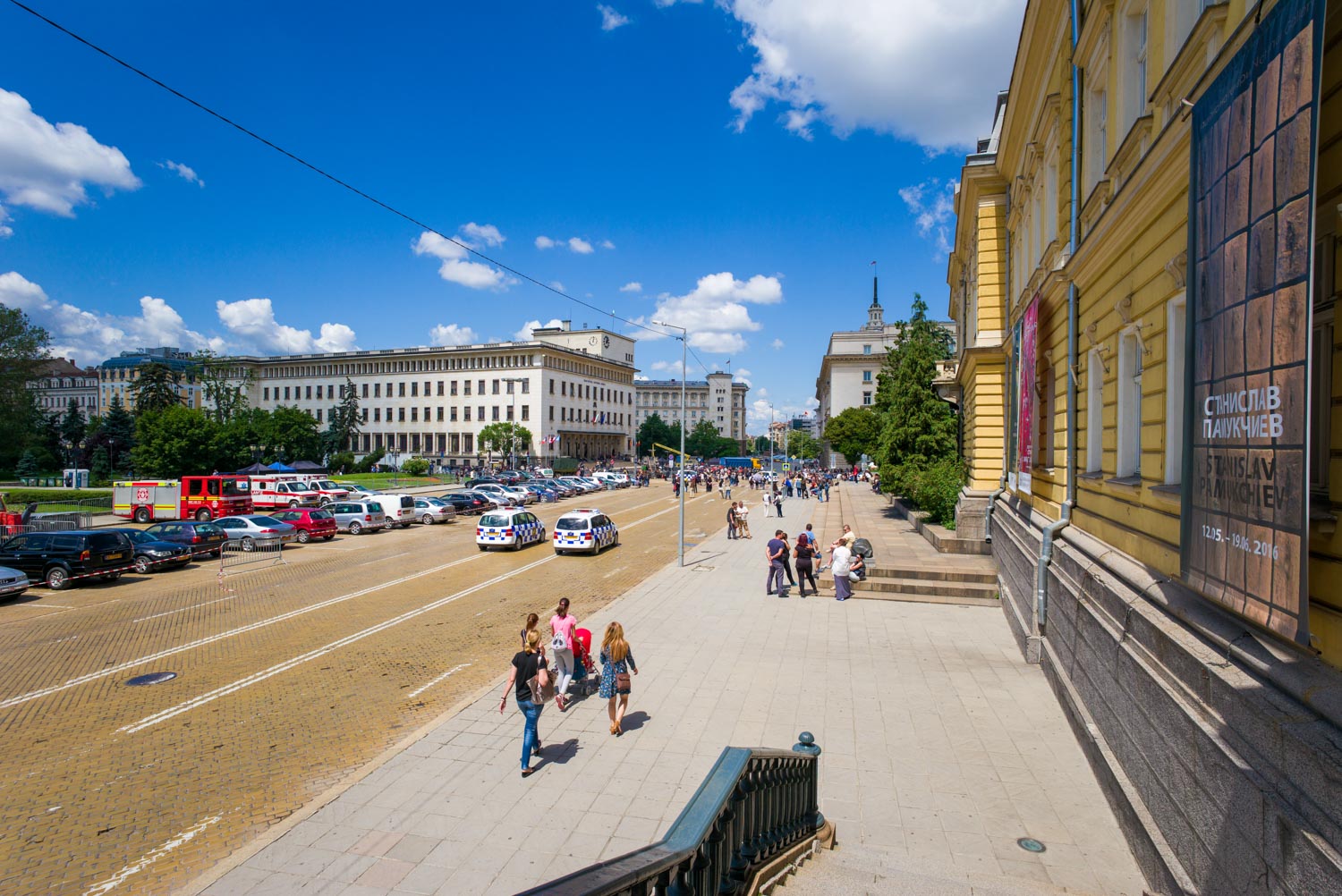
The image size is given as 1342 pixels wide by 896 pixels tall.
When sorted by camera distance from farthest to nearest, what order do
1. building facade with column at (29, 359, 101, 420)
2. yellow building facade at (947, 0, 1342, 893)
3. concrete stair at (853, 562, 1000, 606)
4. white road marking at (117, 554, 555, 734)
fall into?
building facade with column at (29, 359, 101, 420) < concrete stair at (853, 562, 1000, 606) < white road marking at (117, 554, 555, 734) < yellow building facade at (947, 0, 1342, 893)

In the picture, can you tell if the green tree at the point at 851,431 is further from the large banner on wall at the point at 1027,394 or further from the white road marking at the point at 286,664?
the white road marking at the point at 286,664

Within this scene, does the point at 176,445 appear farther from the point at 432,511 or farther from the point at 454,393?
the point at 454,393

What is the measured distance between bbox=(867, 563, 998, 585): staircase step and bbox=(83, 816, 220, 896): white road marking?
15.0m

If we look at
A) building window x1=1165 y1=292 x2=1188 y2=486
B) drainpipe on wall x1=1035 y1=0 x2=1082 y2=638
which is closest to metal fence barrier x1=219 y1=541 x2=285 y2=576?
drainpipe on wall x1=1035 y1=0 x2=1082 y2=638

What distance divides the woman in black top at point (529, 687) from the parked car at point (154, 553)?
18486mm

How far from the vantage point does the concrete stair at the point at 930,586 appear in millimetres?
16797

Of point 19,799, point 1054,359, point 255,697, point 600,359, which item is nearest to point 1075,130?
point 1054,359

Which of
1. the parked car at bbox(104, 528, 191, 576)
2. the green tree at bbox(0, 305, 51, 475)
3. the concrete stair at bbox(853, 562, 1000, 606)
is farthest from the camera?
the green tree at bbox(0, 305, 51, 475)

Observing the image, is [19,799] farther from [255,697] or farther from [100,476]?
[100,476]

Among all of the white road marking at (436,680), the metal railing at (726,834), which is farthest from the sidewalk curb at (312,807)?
the metal railing at (726,834)

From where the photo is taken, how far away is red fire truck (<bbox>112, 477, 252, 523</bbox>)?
34688 mm

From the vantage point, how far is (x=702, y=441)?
136 meters

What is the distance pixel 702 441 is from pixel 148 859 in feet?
428

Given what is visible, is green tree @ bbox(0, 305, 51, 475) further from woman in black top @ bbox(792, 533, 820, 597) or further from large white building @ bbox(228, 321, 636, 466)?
woman in black top @ bbox(792, 533, 820, 597)
